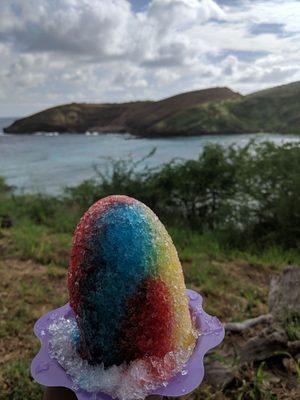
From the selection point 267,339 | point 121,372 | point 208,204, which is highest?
point 121,372

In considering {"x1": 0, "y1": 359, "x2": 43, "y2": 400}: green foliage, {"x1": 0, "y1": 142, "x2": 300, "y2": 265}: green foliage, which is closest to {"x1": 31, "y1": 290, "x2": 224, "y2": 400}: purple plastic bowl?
{"x1": 0, "y1": 359, "x2": 43, "y2": 400}: green foliage

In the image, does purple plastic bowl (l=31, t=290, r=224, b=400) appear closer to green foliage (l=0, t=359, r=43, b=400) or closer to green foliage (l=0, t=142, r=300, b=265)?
green foliage (l=0, t=359, r=43, b=400)

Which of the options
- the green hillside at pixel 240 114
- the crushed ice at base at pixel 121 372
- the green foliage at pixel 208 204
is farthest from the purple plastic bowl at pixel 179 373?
the green hillside at pixel 240 114

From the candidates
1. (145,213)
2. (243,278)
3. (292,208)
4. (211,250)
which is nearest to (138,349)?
(145,213)

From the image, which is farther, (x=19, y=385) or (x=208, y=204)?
(x=208, y=204)

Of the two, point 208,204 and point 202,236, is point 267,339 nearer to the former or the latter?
point 202,236

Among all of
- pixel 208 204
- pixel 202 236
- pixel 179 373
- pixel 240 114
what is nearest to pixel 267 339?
pixel 179 373

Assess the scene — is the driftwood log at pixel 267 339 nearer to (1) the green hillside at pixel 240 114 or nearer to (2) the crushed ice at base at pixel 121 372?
(2) the crushed ice at base at pixel 121 372

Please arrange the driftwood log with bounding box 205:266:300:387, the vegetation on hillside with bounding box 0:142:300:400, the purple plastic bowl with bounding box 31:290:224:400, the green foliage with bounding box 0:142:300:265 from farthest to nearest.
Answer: the green foliage with bounding box 0:142:300:265 < the vegetation on hillside with bounding box 0:142:300:400 < the driftwood log with bounding box 205:266:300:387 < the purple plastic bowl with bounding box 31:290:224:400
